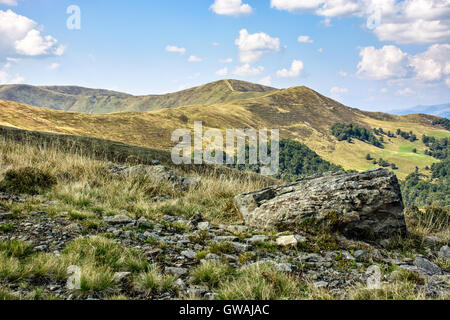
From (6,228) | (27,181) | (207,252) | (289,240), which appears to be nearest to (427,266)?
(289,240)

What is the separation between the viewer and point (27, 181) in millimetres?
7496

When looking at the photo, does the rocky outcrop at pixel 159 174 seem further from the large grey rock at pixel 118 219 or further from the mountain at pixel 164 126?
the mountain at pixel 164 126

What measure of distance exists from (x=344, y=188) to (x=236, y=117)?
18529 cm

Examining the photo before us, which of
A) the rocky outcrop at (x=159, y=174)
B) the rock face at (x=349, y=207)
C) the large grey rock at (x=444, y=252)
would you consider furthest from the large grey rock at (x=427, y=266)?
the rocky outcrop at (x=159, y=174)

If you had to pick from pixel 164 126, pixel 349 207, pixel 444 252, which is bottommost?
pixel 444 252

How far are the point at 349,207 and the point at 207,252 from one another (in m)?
3.23

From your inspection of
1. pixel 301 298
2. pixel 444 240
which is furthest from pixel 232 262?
pixel 444 240

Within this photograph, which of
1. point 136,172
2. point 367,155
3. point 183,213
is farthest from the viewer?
point 367,155

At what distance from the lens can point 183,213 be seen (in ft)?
22.8

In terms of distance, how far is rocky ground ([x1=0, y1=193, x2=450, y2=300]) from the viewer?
342cm

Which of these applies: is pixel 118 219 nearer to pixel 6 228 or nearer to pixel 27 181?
pixel 6 228

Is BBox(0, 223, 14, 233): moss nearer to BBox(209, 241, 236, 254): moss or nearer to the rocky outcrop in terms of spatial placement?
BBox(209, 241, 236, 254): moss

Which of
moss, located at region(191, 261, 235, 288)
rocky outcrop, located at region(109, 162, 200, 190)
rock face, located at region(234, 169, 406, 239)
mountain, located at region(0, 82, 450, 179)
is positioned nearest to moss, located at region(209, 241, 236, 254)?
moss, located at region(191, 261, 235, 288)
